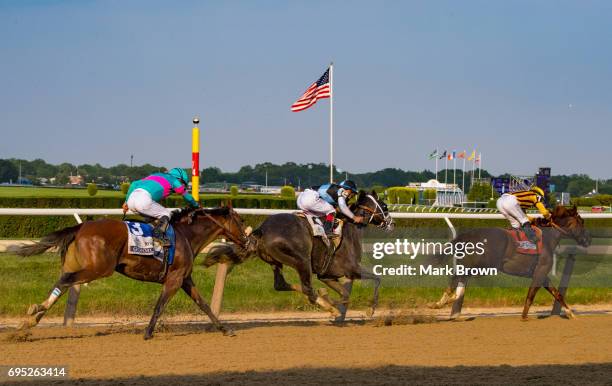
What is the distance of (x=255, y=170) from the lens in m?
81.4

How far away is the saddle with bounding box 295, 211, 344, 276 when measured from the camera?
909 centimetres

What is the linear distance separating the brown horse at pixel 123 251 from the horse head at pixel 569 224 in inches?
145

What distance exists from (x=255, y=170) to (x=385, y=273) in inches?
2782

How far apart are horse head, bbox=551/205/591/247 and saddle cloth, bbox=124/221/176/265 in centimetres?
451

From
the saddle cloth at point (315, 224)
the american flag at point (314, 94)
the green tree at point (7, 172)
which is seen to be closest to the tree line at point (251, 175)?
the green tree at point (7, 172)

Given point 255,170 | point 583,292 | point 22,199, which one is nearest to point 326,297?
point 583,292

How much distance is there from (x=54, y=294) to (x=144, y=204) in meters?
1.14

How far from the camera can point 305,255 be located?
8.91m

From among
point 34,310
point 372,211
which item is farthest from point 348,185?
point 34,310

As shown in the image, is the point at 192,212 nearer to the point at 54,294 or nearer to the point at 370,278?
the point at 54,294

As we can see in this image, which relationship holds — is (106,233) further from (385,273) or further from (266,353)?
(385,273)

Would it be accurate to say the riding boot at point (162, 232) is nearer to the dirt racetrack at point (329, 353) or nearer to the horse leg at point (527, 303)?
the dirt racetrack at point (329, 353)

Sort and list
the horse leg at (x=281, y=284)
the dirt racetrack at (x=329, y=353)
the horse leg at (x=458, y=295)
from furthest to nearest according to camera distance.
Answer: the horse leg at (x=458, y=295)
the horse leg at (x=281, y=284)
the dirt racetrack at (x=329, y=353)

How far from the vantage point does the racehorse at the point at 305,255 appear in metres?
8.80
